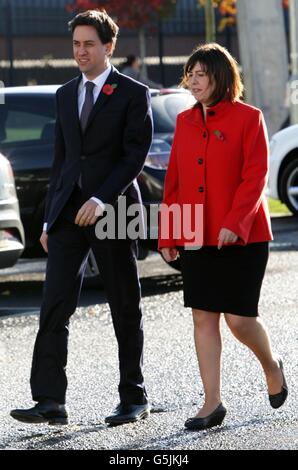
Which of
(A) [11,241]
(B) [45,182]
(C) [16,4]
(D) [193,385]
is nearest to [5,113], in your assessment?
(B) [45,182]

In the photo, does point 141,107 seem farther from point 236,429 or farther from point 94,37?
point 236,429

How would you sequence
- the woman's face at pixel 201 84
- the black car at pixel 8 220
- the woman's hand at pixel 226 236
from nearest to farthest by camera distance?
1. the woman's hand at pixel 226 236
2. the woman's face at pixel 201 84
3. the black car at pixel 8 220

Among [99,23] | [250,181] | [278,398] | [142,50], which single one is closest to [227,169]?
[250,181]

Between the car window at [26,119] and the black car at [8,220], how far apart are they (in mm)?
1077

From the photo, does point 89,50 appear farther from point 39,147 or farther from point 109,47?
point 39,147

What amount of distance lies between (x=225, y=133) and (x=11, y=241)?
426 cm

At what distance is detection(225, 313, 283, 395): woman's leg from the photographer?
21.3ft

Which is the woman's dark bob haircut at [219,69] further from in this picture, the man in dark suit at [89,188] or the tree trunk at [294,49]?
the tree trunk at [294,49]

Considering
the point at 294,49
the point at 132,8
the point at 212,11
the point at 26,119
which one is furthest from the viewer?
the point at 132,8

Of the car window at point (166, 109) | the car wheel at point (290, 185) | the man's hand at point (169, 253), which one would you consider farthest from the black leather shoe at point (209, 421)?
the car wheel at point (290, 185)

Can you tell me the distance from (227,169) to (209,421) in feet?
3.81

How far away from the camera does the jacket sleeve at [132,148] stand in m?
6.59

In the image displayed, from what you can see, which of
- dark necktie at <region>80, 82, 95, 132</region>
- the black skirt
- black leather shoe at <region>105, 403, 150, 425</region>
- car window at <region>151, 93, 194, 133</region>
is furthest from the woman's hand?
car window at <region>151, 93, 194, 133</region>

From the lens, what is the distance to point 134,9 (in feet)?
113
